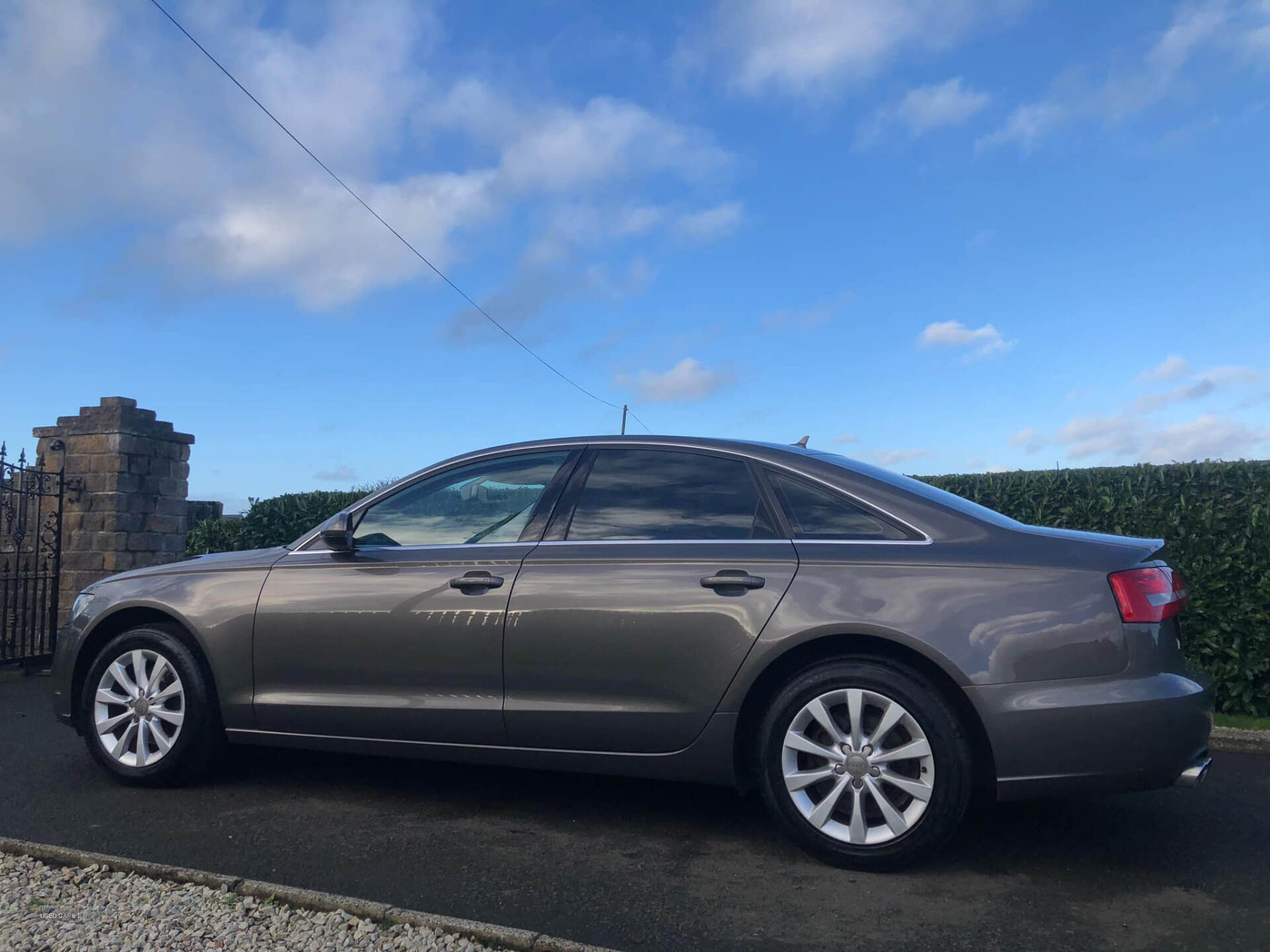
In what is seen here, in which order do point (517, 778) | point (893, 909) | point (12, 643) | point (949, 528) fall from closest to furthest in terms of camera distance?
point (893, 909)
point (949, 528)
point (517, 778)
point (12, 643)

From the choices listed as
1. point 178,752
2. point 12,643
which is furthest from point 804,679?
point 12,643

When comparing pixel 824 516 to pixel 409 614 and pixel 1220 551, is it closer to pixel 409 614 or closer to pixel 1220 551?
pixel 409 614

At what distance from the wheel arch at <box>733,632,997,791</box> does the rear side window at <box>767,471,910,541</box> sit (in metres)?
0.41

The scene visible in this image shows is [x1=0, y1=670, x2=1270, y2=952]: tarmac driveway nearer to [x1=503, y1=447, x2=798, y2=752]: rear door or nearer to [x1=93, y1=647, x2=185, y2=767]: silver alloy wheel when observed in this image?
[x1=93, y1=647, x2=185, y2=767]: silver alloy wheel

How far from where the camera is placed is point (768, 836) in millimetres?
3961

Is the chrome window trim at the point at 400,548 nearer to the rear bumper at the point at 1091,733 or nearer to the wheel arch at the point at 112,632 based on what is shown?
the wheel arch at the point at 112,632

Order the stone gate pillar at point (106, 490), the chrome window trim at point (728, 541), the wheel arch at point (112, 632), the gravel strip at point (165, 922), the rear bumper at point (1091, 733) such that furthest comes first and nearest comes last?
the stone gate pillar at point (106, 490) → the wheel arch at point (112, 632) → the chrome window trim at point (728, 541) → the rear bumper at point (1091, 733) → the gravel strip at point (165, 922)

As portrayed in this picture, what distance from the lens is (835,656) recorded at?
3.61 meters

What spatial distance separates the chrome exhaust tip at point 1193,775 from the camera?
10.9ft

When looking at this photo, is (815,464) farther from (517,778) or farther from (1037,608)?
(517,778)

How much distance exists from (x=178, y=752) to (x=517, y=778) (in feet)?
5.00

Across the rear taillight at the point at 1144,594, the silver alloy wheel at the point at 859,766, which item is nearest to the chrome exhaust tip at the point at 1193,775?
the rear taillight at the point at 1144,594

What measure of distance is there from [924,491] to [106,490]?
7.72 metres

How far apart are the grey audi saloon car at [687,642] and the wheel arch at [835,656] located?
0.01 m
